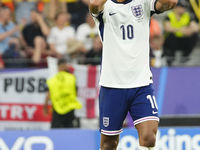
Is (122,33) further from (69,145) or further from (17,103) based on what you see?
(17,103)

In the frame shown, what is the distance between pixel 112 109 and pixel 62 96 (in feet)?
14.3

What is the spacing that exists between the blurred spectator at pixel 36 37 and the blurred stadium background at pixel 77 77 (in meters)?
0.02

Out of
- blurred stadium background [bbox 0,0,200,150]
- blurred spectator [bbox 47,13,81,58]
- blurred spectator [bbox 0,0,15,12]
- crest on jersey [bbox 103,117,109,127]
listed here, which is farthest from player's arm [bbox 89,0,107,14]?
blurred spectator [bbox 0,0,15,12]

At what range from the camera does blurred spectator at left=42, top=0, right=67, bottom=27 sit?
10719mm

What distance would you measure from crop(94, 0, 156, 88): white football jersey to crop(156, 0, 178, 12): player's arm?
0.10 metres

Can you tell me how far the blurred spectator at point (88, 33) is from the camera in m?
10.4

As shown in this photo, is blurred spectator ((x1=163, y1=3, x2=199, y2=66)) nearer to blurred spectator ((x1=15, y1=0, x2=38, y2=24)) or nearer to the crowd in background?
the crowd in background

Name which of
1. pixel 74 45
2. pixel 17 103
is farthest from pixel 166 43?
pixel 17 103

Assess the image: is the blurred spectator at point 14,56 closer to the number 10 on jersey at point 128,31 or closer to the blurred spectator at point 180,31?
the blurred spectator at point 180,31

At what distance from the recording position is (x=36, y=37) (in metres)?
10.4

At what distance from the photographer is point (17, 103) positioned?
9.41m

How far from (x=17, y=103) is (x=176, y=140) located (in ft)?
12.6

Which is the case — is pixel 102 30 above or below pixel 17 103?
above

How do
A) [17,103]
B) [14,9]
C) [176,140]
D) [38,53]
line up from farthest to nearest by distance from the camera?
[14,9], [38,53], [17,103], [176,140]
